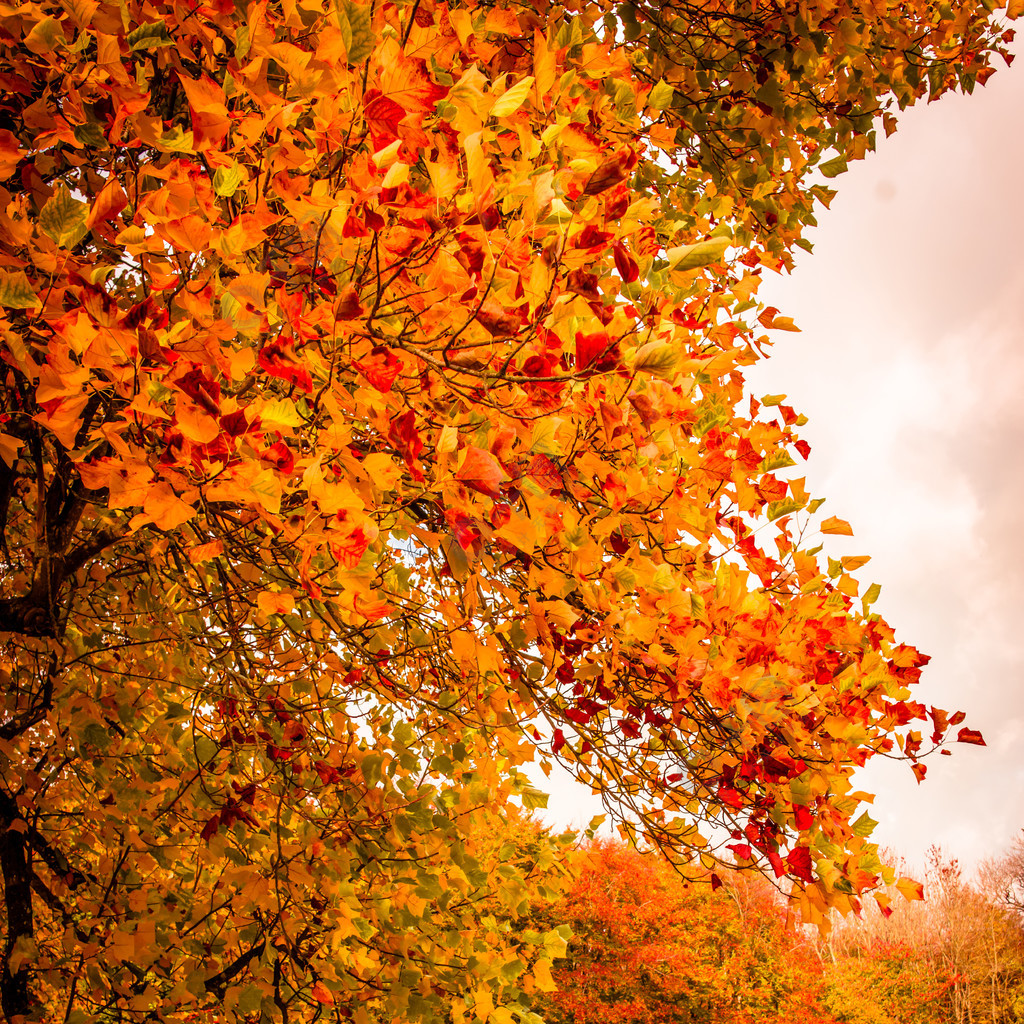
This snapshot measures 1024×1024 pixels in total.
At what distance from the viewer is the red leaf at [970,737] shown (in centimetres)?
260

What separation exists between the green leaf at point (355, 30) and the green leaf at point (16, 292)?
2.16 feet

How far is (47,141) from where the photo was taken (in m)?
1.66

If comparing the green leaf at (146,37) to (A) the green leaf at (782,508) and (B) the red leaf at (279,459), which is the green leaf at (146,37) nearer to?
(B) the red leaf at (279,459)

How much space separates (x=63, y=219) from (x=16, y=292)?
0.49 feet

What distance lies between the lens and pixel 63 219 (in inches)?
49.8

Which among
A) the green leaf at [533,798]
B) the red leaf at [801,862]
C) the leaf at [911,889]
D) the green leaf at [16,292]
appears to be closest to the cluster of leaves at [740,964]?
the green leaf at [533,798]

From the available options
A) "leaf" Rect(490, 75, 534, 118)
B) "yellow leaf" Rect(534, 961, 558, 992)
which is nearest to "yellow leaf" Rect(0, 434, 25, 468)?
"leaf" Rect(490, 75, 534, 118)

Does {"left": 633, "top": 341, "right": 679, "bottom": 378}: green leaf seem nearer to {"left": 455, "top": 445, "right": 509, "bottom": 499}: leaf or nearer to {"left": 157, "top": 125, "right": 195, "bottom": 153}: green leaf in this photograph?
{"left": 455, "top": 445, "right": 509, "bottom": 499}: leaf

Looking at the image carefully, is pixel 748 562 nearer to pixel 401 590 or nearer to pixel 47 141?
pixel 401 590

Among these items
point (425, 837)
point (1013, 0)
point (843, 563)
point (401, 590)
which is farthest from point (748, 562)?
point (1013, 0)

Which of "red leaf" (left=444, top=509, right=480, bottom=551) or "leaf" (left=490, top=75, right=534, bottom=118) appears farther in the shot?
"red leaf" (left=444, top=509, right=480, bottom=551)

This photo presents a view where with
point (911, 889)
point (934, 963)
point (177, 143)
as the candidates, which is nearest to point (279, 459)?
point (177, 143)

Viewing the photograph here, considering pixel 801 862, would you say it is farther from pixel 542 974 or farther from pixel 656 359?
pixel 656 359

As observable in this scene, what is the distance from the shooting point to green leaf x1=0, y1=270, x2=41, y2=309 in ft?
4.02
